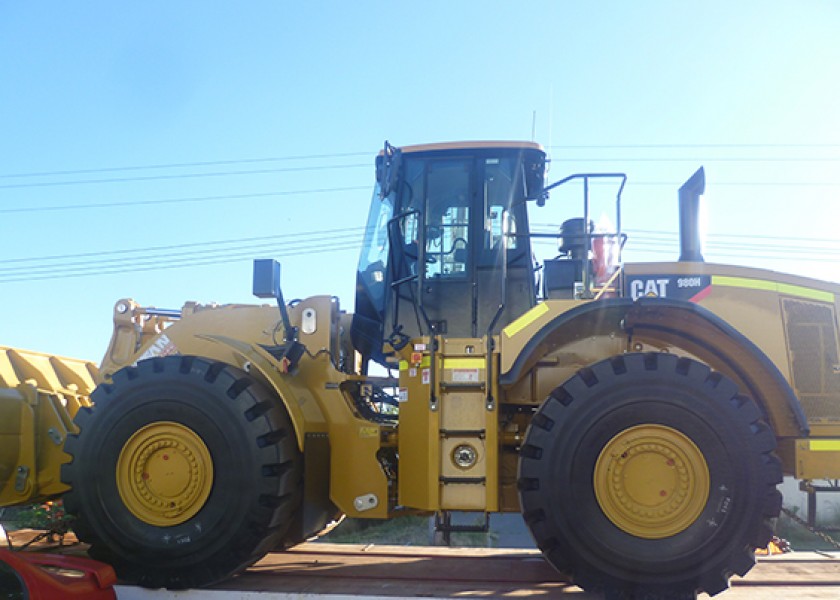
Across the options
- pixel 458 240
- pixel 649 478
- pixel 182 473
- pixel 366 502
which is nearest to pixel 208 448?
pixel 182 473

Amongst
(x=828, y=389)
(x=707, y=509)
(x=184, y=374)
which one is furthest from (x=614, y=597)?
(x=184, y=374)

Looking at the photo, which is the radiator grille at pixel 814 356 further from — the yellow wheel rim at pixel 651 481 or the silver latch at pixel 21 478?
the silver latch at pixel 21 478

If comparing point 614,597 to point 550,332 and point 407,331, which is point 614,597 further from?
point 407,331

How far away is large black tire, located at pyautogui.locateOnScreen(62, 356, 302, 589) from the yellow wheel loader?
0.04 ft

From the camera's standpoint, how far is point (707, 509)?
392 centimetres

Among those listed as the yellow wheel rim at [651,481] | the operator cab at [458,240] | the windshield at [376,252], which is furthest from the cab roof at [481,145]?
the yellow wheel rim at [651,481]

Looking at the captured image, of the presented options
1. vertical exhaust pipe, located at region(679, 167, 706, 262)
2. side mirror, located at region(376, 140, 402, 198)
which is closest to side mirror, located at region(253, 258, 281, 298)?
side mirror, located at region(376, 140, 402, 198)

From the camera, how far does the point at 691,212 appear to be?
5344 mm

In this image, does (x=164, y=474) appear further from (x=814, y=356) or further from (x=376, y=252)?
(x=814, y=356)

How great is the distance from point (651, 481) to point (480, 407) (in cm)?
106

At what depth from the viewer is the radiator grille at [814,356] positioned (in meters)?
4.55

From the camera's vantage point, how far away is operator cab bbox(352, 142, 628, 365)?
Result: 17.1 feet

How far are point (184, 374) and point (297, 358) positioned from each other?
736 millimetres

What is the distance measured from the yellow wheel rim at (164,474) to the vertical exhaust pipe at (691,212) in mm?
3581
